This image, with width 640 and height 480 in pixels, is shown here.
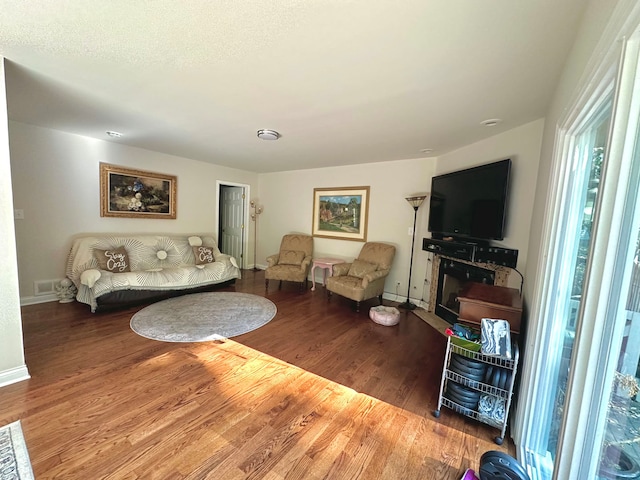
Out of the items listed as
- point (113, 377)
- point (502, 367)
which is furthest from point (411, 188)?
point (113, 377)

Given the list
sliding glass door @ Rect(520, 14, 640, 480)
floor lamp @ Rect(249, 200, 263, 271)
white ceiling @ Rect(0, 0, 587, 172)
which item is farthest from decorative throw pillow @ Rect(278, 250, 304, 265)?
sliding glass door @ Rect(520, 14, 640, 480)

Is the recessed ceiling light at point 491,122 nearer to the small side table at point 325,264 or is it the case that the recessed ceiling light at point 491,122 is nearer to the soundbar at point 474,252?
the soundbar at point 474,252

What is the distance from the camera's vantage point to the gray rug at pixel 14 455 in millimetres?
1273

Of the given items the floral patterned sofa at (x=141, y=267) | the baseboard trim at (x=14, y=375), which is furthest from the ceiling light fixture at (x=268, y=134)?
the baseboard trim at (x=14, y=375)

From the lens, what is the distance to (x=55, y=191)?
3.49 m

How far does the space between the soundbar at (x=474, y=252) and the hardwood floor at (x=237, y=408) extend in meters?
1.06

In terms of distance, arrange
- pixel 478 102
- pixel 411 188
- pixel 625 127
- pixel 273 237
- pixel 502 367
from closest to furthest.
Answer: pixel 625 127
pixel 502 367
pixel 478 102
pixel 411 188
pixel 273 237

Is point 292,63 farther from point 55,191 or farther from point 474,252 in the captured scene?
point 55,191

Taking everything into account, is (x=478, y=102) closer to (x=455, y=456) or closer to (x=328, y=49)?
(x=328, y=49)

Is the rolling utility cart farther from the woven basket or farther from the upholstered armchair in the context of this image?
the upholstered armchair

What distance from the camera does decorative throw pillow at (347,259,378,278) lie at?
4.04 m

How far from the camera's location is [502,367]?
167 centimetres

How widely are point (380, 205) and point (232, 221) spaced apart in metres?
3.51

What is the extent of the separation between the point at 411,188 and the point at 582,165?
8.87 feet
